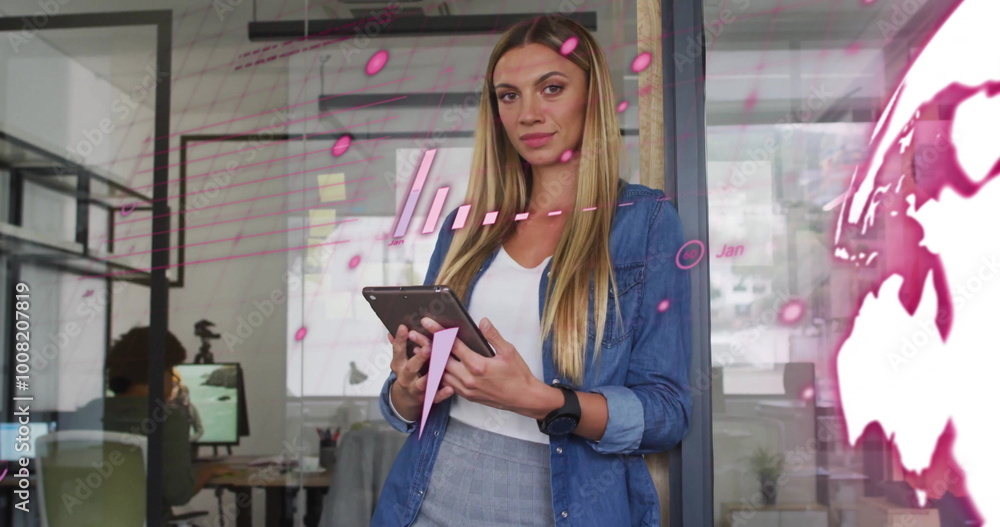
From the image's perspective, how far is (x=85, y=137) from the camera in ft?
7.79

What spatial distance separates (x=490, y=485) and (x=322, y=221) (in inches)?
46.0

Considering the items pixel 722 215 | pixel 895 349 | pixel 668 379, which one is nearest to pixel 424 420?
pixel 668 379

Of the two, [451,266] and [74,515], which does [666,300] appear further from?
[74,515]

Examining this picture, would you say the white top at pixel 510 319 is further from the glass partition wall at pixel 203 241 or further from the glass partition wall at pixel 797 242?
the glass partition wall at pixel 203 241

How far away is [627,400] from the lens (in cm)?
126

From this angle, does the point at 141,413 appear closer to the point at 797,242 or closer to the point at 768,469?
the point at 768,469

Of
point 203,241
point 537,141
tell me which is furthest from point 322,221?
point 537,141

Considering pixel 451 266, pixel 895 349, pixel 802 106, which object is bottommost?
pixel 895 349

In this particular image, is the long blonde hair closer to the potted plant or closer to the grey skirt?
the grey skirt

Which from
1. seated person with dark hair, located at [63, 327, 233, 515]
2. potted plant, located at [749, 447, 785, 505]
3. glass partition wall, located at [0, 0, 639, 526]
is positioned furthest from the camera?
seated person with dark hair, located at [63, 327, 233, 515]

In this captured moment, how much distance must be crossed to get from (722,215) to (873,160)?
26 centimetres

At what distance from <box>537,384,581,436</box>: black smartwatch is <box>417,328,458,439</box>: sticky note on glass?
0.54ft

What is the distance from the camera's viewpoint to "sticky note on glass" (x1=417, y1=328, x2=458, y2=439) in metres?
1.20

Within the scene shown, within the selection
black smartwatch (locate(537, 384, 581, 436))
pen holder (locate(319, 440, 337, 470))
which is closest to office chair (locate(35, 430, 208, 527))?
pen holder (locate(319, 440, 337, 470))
